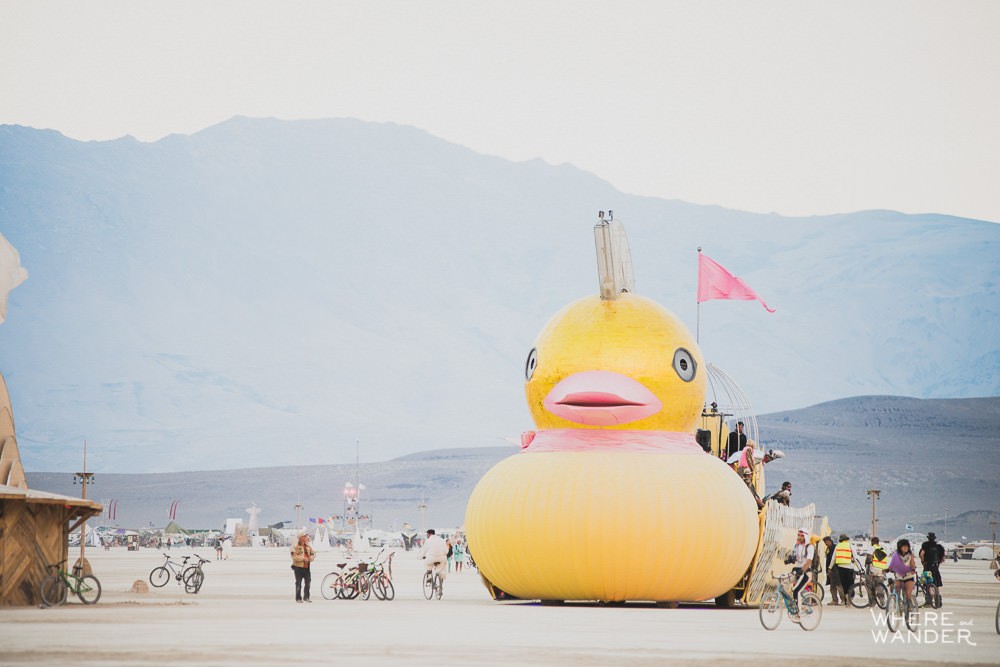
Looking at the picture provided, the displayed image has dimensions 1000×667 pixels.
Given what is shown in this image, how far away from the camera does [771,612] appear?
22.1 metres

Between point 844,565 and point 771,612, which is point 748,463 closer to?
point 844,565

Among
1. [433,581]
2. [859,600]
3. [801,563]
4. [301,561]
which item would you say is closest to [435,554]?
[433,581]

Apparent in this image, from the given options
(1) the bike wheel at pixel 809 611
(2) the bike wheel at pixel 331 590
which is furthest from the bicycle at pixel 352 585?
(1) the bike wheel at pixel 809 611

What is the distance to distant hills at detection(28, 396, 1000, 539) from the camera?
136500 millimetres

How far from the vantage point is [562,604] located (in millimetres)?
26891

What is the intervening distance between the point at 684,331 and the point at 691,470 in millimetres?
3027

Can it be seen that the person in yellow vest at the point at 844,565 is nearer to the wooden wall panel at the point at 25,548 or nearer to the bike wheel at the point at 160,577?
the bike wheel at the point at 160,577

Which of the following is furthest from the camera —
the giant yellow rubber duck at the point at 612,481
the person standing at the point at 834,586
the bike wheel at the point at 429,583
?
the bike wheel at the point at 429,583

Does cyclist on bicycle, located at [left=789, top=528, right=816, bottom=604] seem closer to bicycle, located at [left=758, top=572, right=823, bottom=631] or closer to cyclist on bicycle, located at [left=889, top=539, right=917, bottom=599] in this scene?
bicycle, located at [left=758, top=572, right=823, bottom=631]

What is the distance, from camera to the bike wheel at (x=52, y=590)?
1008 inches

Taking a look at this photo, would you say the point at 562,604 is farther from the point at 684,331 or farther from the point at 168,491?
the point at 168,491

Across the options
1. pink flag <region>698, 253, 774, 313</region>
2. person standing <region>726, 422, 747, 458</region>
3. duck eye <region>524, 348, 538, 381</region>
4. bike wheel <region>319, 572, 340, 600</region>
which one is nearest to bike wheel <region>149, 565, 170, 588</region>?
bike wheel <region>319, 572, 340, 600</region>

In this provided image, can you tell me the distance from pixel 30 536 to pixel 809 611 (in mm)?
13475

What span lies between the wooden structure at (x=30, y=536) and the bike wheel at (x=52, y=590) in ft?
0.89
